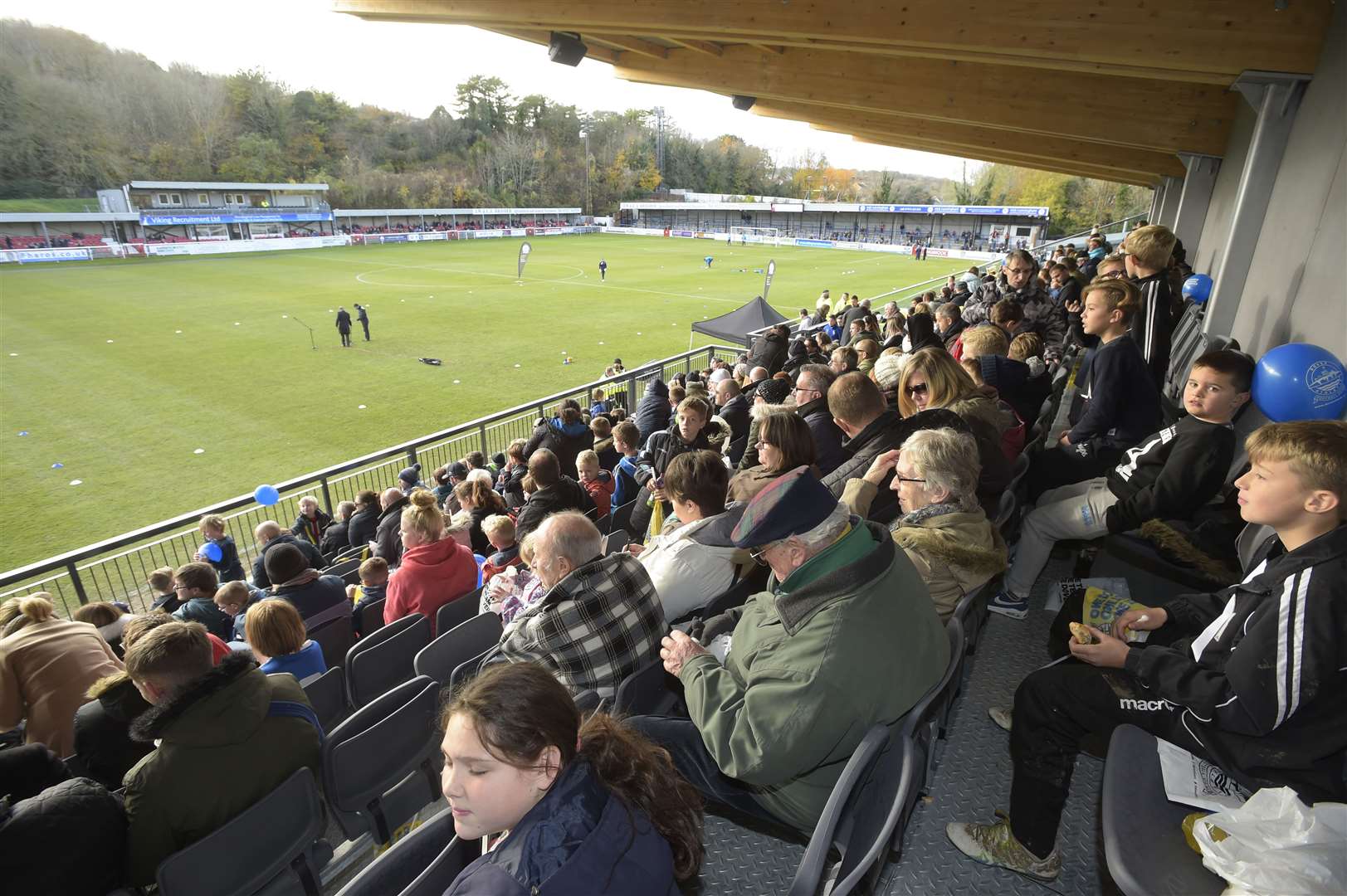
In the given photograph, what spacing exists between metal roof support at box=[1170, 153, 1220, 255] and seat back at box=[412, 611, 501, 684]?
39.8ft

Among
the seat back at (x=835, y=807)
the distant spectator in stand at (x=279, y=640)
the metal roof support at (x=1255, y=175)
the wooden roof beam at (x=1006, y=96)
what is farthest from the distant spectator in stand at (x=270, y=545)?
the wooden roof beam at (x=1006, y=96)

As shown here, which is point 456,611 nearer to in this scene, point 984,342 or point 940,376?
point 940,376

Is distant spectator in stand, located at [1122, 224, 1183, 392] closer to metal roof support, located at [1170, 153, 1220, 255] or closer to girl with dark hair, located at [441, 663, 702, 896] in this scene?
girl with dark hair, located at [441, 663, 702, 896]

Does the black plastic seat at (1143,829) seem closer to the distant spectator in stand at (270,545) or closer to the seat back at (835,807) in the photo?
the seat back at (835,807)

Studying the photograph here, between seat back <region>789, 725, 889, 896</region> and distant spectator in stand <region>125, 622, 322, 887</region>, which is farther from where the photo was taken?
distant spectator in stand <region>125, 622, 322, 887</region>

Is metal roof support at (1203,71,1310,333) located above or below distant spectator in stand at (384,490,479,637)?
above

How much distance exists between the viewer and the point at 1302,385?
283 centimetres

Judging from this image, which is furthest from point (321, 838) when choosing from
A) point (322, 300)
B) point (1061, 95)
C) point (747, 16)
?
point (322, 300)

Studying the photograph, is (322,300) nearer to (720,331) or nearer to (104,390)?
(104,390)

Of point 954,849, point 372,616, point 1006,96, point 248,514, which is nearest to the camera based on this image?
point 954,849

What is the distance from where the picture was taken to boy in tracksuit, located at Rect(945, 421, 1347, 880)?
1.64 m

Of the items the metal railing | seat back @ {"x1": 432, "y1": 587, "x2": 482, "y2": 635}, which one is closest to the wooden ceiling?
the metal railing

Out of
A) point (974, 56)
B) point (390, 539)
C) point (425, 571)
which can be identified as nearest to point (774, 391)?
point (974, 56)

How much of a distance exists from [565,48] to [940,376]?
6655 mm
